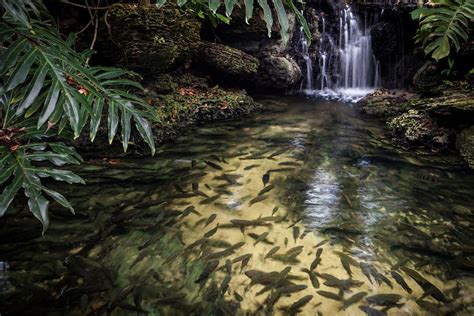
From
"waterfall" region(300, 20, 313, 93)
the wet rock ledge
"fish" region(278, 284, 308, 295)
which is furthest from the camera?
"waterfall" region(300, 20, 313, 93)

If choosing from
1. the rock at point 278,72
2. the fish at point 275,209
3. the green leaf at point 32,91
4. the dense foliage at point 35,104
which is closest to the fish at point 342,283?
the fish at point 275,209

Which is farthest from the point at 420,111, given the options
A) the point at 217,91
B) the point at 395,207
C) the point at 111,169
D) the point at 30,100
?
the point at 30,100

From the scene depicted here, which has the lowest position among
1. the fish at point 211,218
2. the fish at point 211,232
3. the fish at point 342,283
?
the fish at point 342,283

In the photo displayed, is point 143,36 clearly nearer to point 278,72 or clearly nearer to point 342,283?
point 278,72

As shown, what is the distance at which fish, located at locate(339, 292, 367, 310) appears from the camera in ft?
8.81

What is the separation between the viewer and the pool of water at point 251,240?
271cm

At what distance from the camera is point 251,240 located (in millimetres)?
3471

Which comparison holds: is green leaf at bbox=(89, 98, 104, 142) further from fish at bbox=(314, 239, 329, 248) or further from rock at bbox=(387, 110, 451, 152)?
rock at bbox=(387, 110, 451, 152)

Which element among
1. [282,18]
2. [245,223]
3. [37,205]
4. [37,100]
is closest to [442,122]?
[245,223]

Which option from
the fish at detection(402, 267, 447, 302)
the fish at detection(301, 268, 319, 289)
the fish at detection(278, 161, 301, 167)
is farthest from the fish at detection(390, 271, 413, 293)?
the fish at detection(278, 161, 301, 167)

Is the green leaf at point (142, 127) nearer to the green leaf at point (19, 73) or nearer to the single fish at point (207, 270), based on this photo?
the green leaf at point (19, 73)

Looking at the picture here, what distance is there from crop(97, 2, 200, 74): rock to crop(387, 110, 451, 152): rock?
16.9ft

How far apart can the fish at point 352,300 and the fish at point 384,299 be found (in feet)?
0.18

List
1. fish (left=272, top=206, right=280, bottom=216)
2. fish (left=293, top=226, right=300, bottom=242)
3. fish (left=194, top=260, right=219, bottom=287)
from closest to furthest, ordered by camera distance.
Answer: fish (left=194, top=260, right=219, bottom=287)
fish (left=293, top=226, right=300, bottom=242)
fish (left=272, top=206, right=280, bottom=216)
